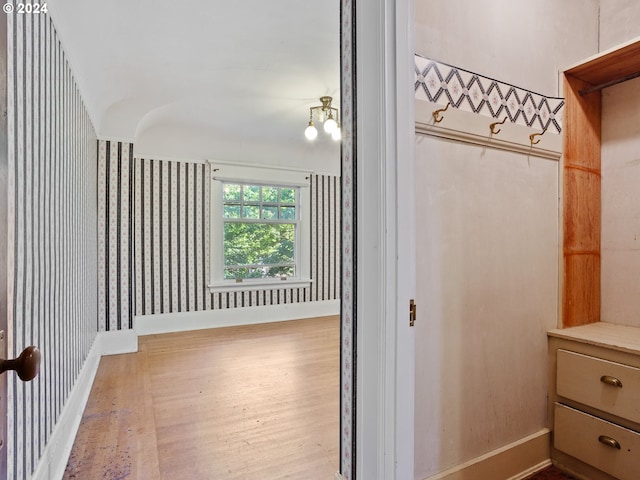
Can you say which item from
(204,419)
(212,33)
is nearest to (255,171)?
(212,33)

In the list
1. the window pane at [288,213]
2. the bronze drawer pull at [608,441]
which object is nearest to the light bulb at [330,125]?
the window pane at [288,213]

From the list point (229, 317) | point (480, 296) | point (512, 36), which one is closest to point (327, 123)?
point (512, 36)

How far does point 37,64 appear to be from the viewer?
1.54m

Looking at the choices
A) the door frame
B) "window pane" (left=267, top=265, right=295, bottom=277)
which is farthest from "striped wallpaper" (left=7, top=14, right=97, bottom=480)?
"window pane" (left=267, top=265, right=295, bottom=277)

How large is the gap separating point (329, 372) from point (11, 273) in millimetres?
2544

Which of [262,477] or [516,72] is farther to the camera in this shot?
[262,477]

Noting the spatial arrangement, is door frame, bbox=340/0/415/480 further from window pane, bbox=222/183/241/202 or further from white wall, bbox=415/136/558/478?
window pane, bbox=222/183/241/202

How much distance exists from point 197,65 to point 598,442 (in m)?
3.42

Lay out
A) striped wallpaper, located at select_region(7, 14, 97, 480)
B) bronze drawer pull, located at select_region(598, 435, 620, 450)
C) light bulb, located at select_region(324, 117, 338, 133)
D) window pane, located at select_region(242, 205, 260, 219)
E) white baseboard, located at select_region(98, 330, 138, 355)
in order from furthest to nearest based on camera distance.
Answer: window pane, located at select_region(242, 205, 260, 219)
white baseboard, located at select_region(98, 330, 138, 355)
light bulb, located at select_region(324, 117, 338, 133)
bronze drawer pull, located at select_region(598, 435, 620, 450)
striped wallpaper, located at select_region(7, 14, 97, 480)

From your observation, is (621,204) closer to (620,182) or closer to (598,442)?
(620,182)

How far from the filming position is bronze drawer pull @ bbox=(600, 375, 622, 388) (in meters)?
1.49

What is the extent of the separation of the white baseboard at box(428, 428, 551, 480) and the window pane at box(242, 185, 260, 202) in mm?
4320

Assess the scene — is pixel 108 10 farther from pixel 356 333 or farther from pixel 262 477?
pixel 262 477

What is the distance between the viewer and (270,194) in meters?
5.34
